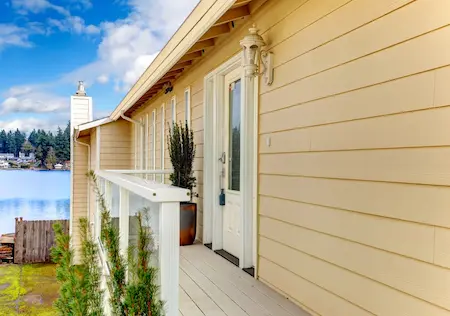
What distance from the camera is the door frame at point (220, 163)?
3584 millimetres

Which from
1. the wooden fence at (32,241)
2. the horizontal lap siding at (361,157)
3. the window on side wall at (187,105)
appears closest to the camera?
the horizontal lap siding at (361,157)

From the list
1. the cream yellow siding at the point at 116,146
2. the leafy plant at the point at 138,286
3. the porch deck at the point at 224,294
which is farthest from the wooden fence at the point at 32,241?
the leafy plant at the point at 138,286

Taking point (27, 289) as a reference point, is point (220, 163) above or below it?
above

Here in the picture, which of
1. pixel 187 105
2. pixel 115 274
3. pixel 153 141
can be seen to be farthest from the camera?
pixel 153 141

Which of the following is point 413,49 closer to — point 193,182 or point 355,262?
point 355,262

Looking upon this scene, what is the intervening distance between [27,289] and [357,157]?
9963 millimetres

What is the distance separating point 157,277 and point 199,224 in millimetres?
3430

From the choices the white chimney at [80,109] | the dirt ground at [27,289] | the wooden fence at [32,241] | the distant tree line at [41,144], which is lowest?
the dirt ground at [27,289]

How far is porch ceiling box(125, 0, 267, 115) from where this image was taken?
11.5 ft

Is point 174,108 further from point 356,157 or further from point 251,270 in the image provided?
point 356,157

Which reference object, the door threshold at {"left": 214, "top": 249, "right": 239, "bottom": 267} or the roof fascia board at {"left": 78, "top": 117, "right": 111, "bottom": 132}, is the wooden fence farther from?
the door threshold at {"left": 214, "top": 249, "right": 239, "bottom": 267}

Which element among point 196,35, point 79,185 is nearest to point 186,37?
point 196,35

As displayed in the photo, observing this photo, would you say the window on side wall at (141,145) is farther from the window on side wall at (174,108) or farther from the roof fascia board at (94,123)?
the window on side wall at (174,108)

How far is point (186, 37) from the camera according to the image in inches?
149
